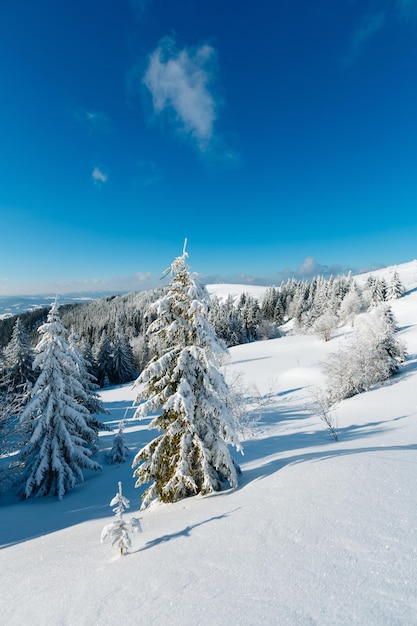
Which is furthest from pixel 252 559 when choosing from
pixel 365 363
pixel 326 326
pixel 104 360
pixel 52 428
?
pixel 104 360

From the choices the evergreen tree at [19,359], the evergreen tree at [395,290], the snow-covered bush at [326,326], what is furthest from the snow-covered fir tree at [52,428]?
the evergreen tree at [395,290]

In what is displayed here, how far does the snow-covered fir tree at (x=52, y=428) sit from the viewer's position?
49.3 ft

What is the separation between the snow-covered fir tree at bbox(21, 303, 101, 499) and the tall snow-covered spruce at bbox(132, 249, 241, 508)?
783 centimetres

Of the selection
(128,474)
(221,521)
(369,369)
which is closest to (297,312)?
(369,369)

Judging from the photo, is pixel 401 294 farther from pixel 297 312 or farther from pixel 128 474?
pixel 128 474

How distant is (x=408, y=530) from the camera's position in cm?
455

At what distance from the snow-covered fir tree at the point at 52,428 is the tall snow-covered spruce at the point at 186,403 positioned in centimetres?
783

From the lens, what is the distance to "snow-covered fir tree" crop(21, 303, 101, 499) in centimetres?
1502

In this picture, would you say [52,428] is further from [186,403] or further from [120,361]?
[120,361]

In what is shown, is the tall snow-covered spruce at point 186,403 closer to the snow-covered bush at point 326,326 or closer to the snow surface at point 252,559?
the snow surface at point 252,559

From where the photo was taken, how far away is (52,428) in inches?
617

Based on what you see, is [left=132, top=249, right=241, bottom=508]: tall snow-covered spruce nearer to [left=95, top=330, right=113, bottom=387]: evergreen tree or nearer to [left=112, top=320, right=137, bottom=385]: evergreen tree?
[left=112, top=320, right=137, bottom=385]: evergreen tree

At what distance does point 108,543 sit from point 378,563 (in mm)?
5764

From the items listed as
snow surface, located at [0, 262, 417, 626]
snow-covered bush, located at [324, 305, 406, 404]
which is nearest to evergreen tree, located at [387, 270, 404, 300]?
snow-covered bush, located at [324, 305, 406, 404]
